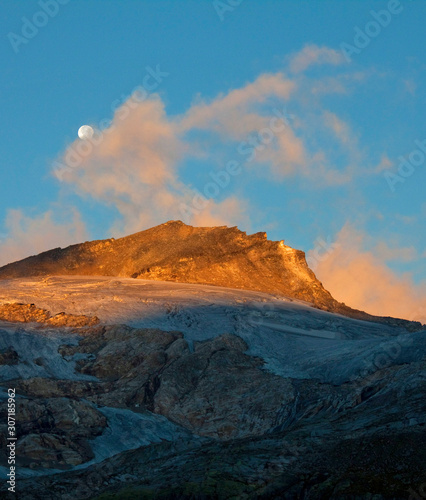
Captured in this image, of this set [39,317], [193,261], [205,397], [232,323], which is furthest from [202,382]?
[193,261]

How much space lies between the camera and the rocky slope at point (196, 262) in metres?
96.3

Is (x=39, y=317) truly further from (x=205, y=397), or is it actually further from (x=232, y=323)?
(x=205, y=397)

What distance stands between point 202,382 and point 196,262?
144 ft

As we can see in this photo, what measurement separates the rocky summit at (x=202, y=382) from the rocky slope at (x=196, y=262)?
31cm

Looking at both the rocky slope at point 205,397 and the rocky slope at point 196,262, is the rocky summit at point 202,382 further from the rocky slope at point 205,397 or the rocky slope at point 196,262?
the rocky slope at point 196,262

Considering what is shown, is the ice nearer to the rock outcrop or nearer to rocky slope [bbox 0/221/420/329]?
the rock outcrop

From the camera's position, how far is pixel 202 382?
55750 mm

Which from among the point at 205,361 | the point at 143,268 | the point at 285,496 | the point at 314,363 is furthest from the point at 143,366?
the point at 143,268

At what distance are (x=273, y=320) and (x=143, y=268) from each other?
98.5 feet

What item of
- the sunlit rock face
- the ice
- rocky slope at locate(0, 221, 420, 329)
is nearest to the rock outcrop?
the ice

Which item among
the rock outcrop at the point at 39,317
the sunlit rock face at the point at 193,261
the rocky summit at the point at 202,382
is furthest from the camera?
the sunlit rock face at the point at 193,261

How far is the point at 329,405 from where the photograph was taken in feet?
158

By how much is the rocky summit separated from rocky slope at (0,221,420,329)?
308 millimetres

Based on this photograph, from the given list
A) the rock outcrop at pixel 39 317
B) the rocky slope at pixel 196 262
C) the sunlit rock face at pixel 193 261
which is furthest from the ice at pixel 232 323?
the sunlit rock face at pixel 193 261
